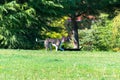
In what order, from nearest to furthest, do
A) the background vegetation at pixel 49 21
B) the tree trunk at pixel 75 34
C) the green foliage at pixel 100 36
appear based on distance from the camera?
the background vegetation at pixel 49 21
the green foliage at pixel 100 36
the tree trunk at pixel 75 34

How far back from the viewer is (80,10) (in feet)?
130

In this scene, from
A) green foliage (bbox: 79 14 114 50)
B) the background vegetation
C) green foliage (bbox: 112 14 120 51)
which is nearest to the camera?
the background vegetation

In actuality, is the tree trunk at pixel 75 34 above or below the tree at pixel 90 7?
below

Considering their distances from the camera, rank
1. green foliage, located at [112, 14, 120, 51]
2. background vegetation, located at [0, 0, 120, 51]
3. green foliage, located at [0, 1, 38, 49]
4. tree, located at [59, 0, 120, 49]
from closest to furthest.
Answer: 1. green foliage, located at [0, 1, 38, 49]
2. background vegetation, located at [0, 0, 120, 51]
3. green foliage, located at [112, 14, 120, 51]
4. tree, located at [59, 0, 120, 49]

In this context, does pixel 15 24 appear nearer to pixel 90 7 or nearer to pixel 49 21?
pixel 49 21

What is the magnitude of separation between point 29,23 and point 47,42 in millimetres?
3466

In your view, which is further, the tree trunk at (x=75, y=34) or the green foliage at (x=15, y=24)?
the tree trunk at (x=75, y=34)

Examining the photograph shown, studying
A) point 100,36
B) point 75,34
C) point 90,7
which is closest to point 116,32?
point 100,36

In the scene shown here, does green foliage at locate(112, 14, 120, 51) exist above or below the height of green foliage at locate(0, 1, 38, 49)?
below

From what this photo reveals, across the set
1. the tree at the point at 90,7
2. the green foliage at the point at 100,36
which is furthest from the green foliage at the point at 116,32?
the tree at the point at 90,7

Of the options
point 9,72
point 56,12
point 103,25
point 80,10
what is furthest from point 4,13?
point 9,72

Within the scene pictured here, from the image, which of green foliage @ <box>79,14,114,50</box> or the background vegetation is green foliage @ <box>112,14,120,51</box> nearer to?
the background vegetation

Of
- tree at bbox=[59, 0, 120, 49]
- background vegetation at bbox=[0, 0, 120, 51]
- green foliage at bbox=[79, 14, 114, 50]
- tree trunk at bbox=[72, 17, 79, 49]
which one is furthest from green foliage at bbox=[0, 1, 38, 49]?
tree trunk at bbox=[72, 17, 79, 49]

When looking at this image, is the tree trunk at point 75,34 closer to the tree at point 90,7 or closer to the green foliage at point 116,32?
the tree at point 90,7
